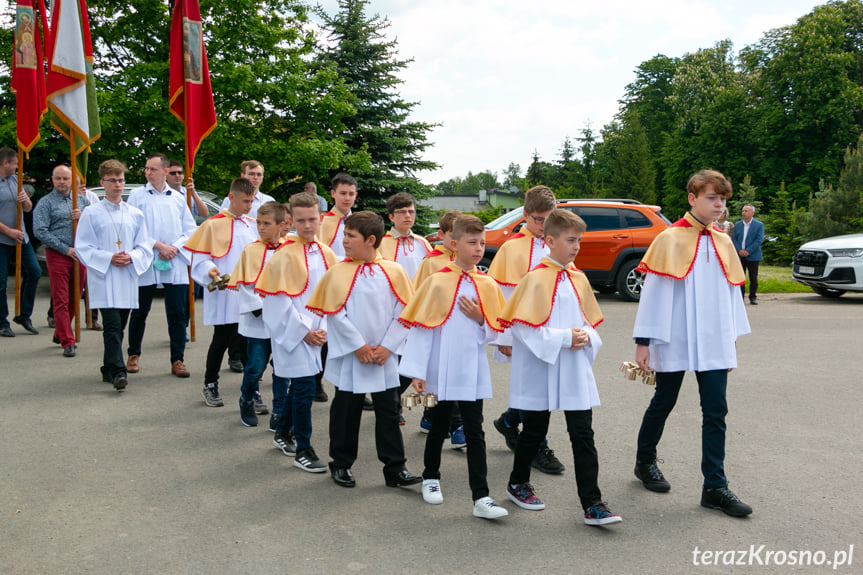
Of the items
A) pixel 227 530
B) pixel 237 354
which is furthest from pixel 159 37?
pixel 227 530

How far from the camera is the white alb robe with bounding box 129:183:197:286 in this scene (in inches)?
322

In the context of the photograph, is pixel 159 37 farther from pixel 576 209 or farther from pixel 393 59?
pixel 576 209

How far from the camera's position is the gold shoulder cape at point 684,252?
471cm

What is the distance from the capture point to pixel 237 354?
28.2 feet

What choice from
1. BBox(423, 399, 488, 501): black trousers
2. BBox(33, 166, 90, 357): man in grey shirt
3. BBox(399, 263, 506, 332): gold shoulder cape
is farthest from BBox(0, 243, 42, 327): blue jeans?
BBox(423, 399, 488, 501): black trousers

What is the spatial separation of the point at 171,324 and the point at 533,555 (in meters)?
5.43

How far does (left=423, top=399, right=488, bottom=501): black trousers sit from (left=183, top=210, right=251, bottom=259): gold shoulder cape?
3.32 m

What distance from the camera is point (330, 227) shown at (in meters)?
7.70

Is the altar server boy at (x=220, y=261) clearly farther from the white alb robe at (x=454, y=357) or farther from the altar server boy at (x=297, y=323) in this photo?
the white alb robe at (x=454, y=357)

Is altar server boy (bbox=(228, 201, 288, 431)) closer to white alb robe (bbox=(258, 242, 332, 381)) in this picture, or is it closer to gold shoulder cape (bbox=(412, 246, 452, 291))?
white alb robe (bbox=(258, 242, 332, 381))

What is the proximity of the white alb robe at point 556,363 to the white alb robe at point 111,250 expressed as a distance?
482 centimetres

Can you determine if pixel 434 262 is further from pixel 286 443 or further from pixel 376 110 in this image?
pixel 376 110

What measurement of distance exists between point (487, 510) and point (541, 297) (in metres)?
1.24

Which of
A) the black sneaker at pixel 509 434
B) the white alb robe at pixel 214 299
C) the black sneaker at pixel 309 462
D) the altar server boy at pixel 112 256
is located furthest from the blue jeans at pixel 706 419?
the altar server boy at pixel 112 256
